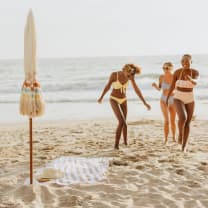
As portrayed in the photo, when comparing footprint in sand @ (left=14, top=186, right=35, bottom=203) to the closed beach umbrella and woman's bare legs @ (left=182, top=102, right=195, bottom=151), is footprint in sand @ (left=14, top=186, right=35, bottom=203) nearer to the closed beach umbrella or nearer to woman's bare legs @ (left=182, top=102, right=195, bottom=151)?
the closed beach umbrella

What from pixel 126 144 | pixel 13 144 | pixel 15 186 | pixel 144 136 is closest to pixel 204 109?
pixel 144 136

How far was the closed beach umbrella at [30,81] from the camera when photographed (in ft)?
14.6

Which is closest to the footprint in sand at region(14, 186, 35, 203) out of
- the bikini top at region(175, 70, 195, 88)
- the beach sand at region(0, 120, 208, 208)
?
the beach sand at region(0, 120, 208, 208)

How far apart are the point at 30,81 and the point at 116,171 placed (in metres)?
1.92

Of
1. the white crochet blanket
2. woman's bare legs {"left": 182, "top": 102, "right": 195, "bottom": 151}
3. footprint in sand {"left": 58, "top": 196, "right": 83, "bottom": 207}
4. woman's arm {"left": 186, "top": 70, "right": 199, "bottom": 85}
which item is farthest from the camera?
woman's bare legs {"left": 182, "top": 102, "right": 195, "bottom": 151}

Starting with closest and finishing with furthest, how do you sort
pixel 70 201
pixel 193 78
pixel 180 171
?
pixel 70 201, pixel 180 171, pixel 193 78

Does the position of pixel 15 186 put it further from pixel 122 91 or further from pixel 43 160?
pixel 122 91

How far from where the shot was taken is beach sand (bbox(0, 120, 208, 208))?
4.44 m

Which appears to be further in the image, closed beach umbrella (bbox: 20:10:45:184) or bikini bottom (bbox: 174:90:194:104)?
bikini bottom (bbox: 174:90:194:104)

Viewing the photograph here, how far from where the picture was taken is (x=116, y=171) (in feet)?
18.2

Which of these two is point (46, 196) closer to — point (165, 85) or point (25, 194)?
point (25, 194)

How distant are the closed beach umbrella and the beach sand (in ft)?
3.35

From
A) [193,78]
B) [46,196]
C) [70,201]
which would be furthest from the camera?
[193,78]

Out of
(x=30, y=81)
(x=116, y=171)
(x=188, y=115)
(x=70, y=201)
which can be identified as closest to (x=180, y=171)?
(x=116, y=171)
